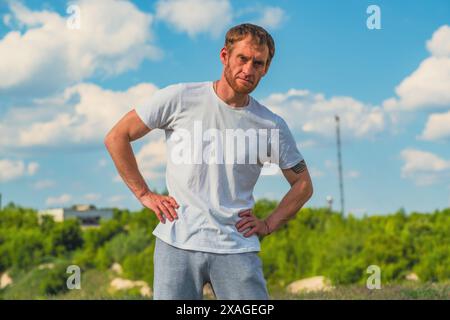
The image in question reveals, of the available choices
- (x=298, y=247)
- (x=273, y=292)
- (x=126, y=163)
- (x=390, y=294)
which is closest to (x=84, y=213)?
(x=298, y=247)

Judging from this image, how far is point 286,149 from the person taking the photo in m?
4.49

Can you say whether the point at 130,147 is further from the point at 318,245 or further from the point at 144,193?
the point at 318,245

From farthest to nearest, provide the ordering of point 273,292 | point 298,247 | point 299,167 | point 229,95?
point 298,247 < point 273,292 < point 299,167 < point 229,95

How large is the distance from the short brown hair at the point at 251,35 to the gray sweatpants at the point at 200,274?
1.28 meters

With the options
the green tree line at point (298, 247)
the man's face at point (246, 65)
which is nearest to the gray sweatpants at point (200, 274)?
the man's face at point (246, 65)

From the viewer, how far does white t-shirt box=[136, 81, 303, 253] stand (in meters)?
4.06

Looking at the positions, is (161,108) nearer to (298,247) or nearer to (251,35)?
(251,35)

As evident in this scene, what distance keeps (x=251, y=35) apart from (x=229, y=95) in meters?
0.40

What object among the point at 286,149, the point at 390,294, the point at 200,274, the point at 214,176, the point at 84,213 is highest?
the point at 84,213

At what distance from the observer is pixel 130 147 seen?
442 cm

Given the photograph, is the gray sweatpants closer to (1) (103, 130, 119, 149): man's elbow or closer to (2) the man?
(2) the man

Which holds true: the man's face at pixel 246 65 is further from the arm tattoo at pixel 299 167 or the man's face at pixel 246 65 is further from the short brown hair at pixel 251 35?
the arm tattoo at pixel 299 167

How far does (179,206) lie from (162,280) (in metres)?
0.47
